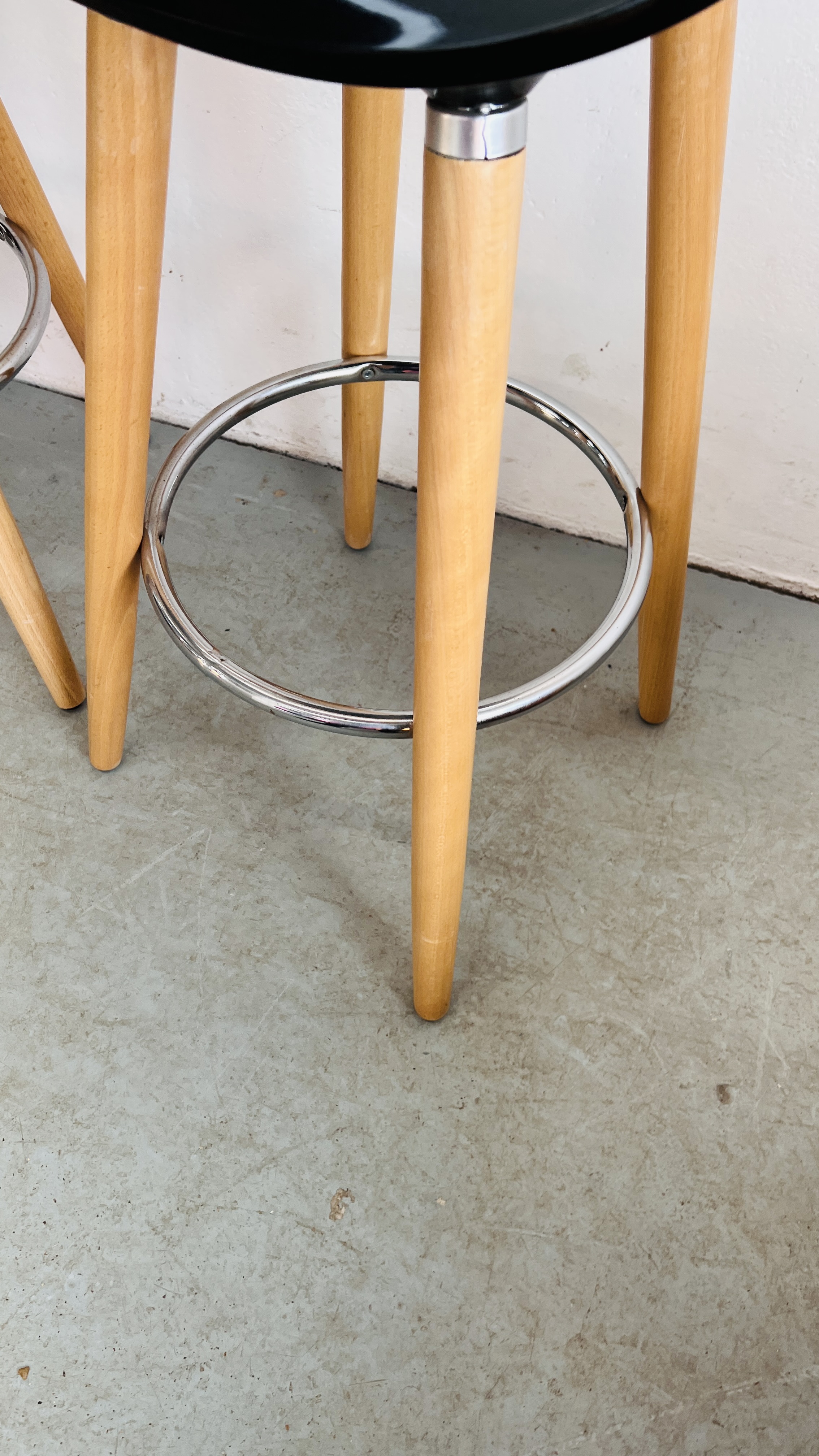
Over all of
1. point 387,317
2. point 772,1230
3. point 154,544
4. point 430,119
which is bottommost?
point 772,1230

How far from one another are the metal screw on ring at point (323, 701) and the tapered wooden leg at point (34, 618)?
0.19 meters

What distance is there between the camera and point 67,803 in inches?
43.5

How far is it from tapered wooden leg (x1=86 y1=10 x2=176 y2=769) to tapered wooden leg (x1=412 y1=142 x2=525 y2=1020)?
265mm

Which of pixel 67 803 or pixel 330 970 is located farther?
pixel 67 803

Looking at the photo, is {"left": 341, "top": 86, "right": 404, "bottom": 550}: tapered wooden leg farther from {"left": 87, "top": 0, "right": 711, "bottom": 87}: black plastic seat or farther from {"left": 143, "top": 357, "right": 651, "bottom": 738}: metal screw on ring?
{"left": 87, "top": 0, "right": 711, "bottom": 87}: black plastic seat

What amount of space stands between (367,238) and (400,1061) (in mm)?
752

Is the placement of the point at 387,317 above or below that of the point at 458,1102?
above

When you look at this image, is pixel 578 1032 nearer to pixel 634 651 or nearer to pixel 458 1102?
pixel 458 1102

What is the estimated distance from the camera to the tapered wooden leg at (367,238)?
3.00 ft

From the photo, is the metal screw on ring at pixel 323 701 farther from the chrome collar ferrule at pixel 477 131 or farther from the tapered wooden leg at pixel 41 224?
the chrome collar ferrule at pixel 477 131

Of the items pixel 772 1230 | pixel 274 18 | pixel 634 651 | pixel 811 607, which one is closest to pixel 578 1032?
pixel 772 1230

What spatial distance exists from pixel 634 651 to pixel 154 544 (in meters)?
0.60

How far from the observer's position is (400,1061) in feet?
3.06

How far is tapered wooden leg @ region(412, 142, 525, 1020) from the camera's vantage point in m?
0.53
